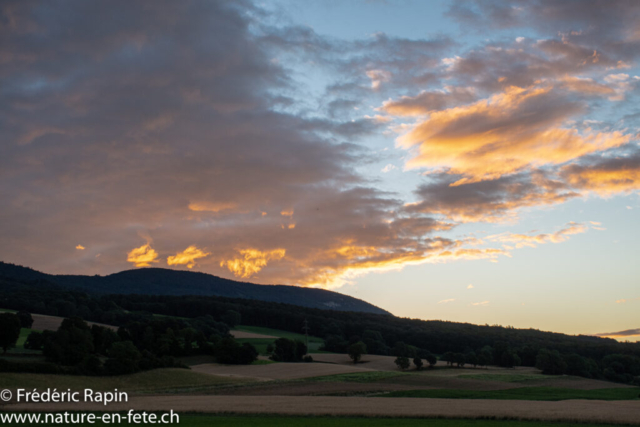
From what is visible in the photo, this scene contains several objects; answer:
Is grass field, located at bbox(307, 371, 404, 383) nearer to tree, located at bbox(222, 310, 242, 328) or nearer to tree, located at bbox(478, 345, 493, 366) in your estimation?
tree, located at bbox(478, 345, 493, 366)

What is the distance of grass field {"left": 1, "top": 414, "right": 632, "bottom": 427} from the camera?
31906mm

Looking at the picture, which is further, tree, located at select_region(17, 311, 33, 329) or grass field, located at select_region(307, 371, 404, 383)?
tree, located at select_region(17, 311, 33, 329)

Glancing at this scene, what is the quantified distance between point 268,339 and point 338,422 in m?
110

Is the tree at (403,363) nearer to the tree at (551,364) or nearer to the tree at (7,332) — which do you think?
the tree at (551,364)

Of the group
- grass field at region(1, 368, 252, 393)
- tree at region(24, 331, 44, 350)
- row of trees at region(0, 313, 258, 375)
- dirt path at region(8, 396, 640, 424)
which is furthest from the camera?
tree at region(24, 331, 44, 350)

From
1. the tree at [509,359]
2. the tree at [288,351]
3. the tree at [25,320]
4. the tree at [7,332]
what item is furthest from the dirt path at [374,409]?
the tree at [25,320]

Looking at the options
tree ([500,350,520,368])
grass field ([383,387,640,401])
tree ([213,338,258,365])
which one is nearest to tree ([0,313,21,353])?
tree ([213,338,258,365])

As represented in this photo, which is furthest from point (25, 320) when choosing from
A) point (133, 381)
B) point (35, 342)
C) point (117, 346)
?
point (133, 381)

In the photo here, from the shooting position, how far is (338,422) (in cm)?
3347

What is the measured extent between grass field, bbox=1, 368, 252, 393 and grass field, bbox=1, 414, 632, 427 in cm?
2944

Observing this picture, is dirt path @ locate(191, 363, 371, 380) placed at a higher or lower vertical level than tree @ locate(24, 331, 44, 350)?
lower

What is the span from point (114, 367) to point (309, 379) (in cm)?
3037

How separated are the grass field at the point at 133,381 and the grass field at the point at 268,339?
49.0 m

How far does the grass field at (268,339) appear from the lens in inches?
5094
